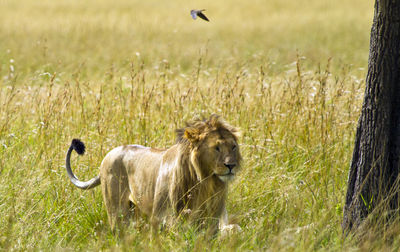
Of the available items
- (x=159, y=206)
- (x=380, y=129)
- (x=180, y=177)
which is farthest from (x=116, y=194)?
(x=380, y=129)

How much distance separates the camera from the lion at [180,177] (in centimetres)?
427

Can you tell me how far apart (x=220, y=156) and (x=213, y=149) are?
0.07 meters

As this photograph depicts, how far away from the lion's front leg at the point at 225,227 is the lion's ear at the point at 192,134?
0.58m

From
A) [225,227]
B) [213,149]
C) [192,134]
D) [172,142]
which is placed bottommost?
[225,227]

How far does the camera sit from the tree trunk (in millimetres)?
4188

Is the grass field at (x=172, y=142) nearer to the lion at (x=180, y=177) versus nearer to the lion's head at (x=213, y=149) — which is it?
the lion at (x=180, y=177)

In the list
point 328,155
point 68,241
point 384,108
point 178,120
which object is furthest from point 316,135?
point 68,241

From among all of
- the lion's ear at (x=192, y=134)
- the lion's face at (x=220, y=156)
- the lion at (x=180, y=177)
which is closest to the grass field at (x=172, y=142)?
the lion at (x=180, y=177)

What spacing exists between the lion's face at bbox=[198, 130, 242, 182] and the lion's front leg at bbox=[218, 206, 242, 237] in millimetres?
343

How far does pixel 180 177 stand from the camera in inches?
173

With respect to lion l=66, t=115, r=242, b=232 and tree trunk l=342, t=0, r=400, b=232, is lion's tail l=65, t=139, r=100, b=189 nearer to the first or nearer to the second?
lion l=66, t=115, r=242, b=232

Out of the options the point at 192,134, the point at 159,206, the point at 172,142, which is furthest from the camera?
the point at 172,142

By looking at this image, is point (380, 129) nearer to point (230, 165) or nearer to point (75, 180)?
point (230, 165)

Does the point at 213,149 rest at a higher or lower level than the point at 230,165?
higher
